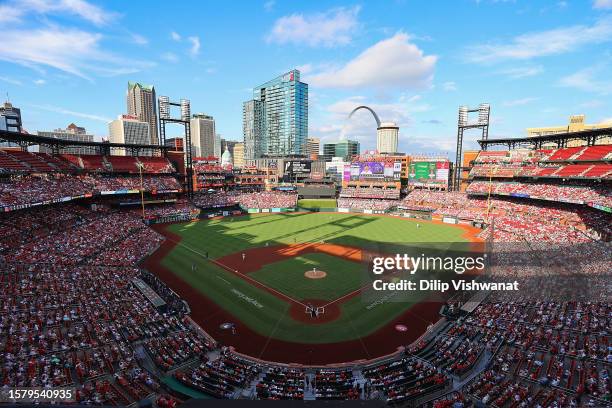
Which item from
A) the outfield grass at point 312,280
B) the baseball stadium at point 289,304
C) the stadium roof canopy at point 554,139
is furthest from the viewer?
the stadium roof canopy at point 554,139

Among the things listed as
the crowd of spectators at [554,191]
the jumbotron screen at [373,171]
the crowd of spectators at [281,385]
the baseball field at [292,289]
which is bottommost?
the baseball field at [292,289]

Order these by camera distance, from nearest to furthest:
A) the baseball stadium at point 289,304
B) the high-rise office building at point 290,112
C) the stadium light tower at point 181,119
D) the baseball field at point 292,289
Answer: the baseball stadium at point 289,304 → the baseball field at point 292,289 → the stadium light tower at point 181,119 → the high-rise office building at point 290,112

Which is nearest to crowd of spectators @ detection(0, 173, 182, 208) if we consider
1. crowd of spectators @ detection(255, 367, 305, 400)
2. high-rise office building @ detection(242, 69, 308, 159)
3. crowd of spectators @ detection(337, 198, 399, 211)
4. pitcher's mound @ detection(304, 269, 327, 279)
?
pitcher's mound @ detection(304, 269, 327, 279)

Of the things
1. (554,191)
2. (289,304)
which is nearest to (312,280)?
(289,304)

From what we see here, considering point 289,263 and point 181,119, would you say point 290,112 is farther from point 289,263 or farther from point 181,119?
point 289,263

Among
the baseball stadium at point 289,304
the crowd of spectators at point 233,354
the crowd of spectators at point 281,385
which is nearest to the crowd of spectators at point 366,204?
the baseball stadium at point 289,304

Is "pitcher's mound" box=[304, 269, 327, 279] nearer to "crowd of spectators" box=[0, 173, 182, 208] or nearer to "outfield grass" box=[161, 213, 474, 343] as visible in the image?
"outfield grass" box=[161, 213, 474, 343]

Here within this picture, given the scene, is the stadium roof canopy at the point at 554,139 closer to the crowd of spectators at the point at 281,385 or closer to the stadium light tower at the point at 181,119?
the crowd of spectators at the point at 281,385

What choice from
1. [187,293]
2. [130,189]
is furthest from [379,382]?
[130,189]
